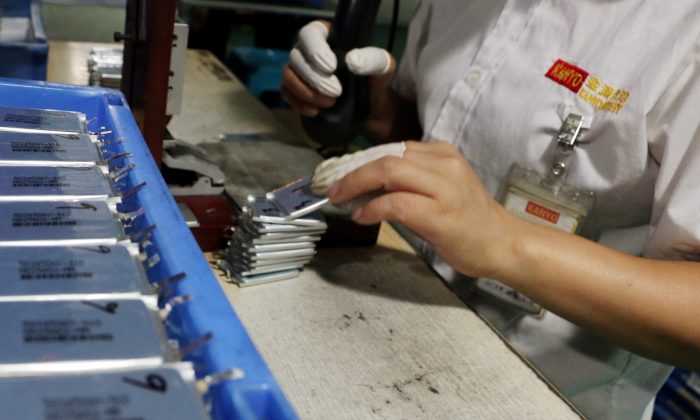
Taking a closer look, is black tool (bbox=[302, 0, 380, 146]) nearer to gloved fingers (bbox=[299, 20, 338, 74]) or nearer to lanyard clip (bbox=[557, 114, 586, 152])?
gloved fingers (bbox=[299, 20, 338, 74])

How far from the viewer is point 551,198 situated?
95 centimetres

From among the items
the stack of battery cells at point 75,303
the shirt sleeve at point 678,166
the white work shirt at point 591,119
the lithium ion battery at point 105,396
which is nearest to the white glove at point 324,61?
the white work shirt at point 591,119

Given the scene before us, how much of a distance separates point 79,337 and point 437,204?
49 cm

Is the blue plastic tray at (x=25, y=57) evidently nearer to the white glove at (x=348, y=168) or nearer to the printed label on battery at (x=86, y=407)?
the white glove at (x=348, y=168)

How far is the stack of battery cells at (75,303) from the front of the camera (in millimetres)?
353

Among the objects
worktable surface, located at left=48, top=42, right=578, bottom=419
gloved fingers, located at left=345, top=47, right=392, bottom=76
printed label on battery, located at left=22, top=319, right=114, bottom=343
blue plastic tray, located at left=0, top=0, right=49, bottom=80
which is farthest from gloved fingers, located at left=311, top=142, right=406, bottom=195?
blue plastic tray, located at left=0, top=0, right=49, bottom=80

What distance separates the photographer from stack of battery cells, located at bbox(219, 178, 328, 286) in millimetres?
827


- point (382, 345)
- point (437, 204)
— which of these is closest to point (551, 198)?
point (437, 204)

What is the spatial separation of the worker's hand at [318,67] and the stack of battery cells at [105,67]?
311 millimetres

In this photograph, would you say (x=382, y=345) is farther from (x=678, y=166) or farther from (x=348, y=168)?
(x=678, y=166)

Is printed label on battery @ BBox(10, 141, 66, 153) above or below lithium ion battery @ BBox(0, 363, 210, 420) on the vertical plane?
above

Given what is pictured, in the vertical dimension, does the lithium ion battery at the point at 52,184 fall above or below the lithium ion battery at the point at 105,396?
above

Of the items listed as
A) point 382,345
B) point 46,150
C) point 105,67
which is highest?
point 46,150

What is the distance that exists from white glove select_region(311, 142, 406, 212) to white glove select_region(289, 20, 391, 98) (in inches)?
10.6
